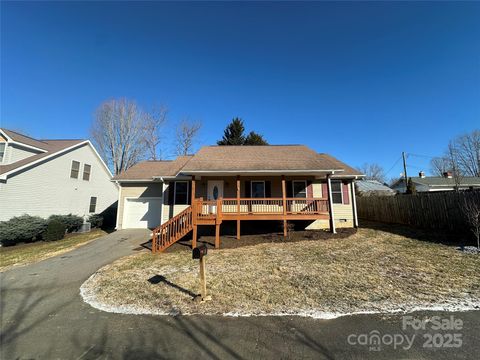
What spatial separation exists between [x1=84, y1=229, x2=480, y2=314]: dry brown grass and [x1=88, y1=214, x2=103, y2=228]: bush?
34.8 ft

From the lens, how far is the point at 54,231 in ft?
43.1

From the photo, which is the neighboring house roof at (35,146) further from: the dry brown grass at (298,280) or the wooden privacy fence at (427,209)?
the wooden privacy fence at (427,209)

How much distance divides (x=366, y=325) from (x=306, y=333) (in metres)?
1.11

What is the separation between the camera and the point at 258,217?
10578mm

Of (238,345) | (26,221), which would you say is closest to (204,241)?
(238,345)

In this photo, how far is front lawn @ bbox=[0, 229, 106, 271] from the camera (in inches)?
355

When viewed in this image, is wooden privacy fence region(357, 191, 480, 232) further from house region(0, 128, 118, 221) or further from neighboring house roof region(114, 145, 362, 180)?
house region(0, 128, 118, 221)

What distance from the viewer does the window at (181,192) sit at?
13.9 meters

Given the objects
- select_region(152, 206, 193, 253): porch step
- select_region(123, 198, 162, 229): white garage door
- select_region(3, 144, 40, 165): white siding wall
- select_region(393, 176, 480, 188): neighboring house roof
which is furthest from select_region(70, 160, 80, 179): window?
select_region(393, 176, 480, 188): neighboring house roof

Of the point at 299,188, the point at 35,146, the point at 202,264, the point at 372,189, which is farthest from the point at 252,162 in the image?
the point at 372,189

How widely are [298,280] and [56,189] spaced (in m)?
17.4

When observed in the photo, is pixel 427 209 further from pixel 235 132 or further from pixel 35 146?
pixel 35 146

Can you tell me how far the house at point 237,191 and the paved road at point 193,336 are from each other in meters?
5.15

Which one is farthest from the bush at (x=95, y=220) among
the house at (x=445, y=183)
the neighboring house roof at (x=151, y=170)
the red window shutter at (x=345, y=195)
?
the house at (x=445, y=183)
